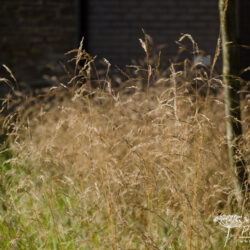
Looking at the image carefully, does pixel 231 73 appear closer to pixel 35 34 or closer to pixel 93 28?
pixel 93 28

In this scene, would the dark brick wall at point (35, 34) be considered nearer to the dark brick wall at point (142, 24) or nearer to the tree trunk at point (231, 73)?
the dark brick wall at point (142, 24)

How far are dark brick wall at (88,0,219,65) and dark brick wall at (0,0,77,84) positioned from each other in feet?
1.40

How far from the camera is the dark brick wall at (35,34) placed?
6.33m

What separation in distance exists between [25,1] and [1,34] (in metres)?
0.63

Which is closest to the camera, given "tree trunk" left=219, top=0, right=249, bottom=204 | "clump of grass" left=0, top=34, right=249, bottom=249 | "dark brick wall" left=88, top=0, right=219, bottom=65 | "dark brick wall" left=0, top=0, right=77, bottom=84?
"clump of grass" left=0, top=34, right=249, bottom=249

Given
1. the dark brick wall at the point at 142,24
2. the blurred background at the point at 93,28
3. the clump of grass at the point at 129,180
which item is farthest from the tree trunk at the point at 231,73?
the dark brick wall at the point at 142,24

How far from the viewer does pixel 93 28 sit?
21.6 ft

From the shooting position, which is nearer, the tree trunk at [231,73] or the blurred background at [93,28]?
the tree trunk at [231,73]

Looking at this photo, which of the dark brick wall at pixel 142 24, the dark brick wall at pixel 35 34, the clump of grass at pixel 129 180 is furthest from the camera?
the dark brick wall at pixel 142 24

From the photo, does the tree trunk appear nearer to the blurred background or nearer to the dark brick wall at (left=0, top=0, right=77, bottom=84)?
the blurred background

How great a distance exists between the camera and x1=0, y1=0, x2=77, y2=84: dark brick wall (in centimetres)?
633

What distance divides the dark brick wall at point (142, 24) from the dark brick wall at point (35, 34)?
425 millimetres

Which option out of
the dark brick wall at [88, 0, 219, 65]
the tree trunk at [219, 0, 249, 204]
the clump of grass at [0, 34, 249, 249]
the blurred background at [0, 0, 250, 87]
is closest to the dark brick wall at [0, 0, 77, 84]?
the blurred background at [0, 0, 250, 87]

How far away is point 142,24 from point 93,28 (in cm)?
79
